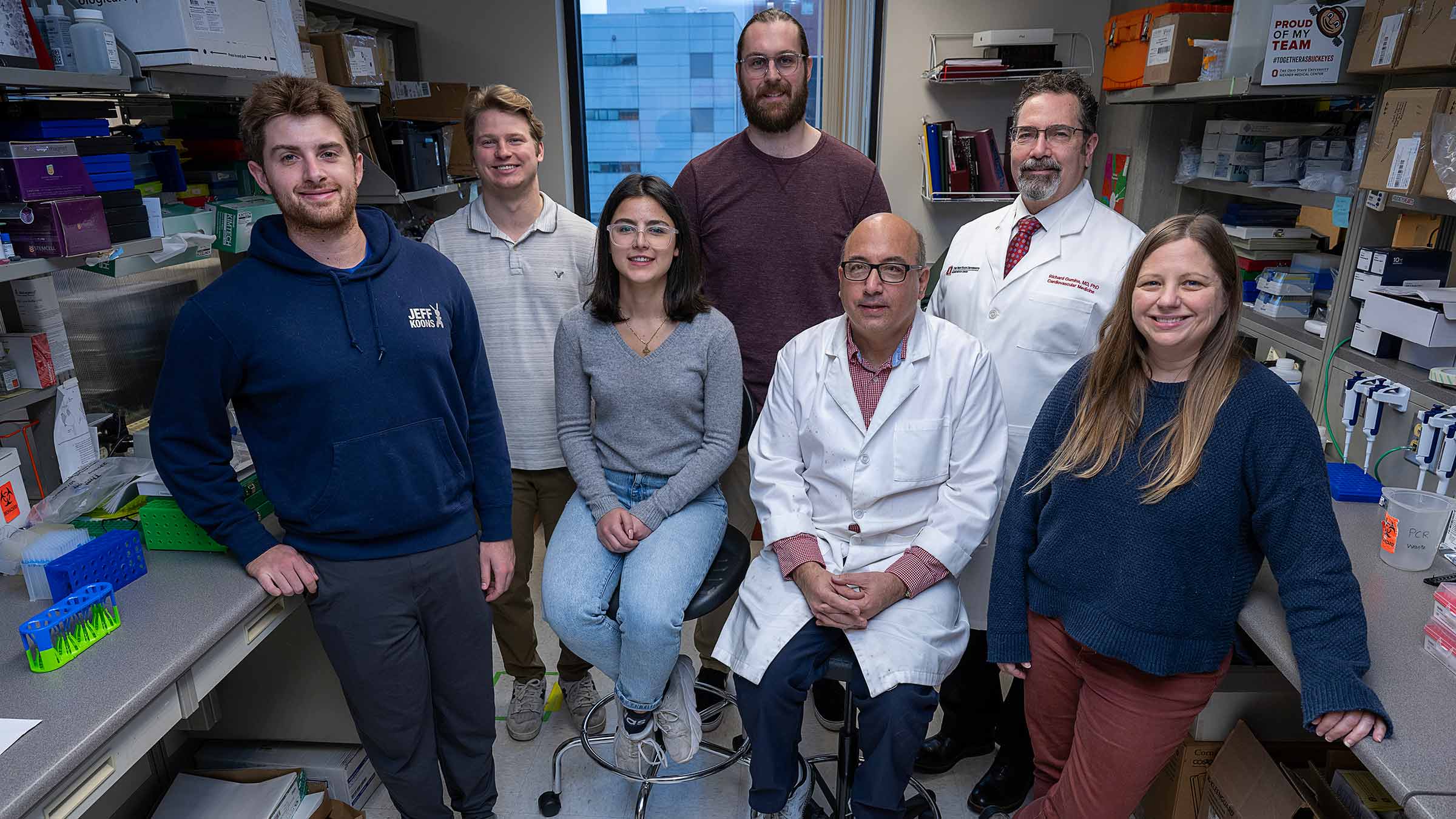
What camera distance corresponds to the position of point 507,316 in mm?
2092

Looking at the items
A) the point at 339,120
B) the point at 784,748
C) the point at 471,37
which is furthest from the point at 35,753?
the point at 471,37

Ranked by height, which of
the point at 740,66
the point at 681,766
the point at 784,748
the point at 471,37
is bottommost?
the point at 681,766

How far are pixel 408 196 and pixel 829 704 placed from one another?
2393 mm

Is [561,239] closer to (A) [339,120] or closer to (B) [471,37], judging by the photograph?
(A) [339,120]

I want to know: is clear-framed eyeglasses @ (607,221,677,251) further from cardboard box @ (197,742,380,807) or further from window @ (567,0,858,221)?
window @ (567,0,858,221)

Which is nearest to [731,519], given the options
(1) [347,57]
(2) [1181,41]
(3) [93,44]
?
(3) [93,44]

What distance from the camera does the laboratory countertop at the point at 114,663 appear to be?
3.72ft

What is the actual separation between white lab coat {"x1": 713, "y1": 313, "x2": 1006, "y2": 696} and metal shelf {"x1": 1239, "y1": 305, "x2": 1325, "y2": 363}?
0.97 m

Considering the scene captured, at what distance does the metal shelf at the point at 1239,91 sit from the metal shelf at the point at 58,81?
2.64 m

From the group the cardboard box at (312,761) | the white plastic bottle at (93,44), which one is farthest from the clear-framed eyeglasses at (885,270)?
the cardboard box at (312,761)

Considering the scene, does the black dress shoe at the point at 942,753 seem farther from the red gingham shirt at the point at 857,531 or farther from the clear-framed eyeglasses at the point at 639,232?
the clear-framed eyeglasses at the point at 639,232

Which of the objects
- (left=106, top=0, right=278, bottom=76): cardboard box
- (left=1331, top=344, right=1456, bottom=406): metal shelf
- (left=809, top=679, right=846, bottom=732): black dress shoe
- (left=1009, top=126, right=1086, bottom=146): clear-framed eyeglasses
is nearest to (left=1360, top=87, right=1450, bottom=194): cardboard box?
(left=1331, top=344, right=1456, bottom=406): metal shelf

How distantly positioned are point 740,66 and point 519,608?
60.2 inches

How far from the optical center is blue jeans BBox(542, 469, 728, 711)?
69.5 inches
